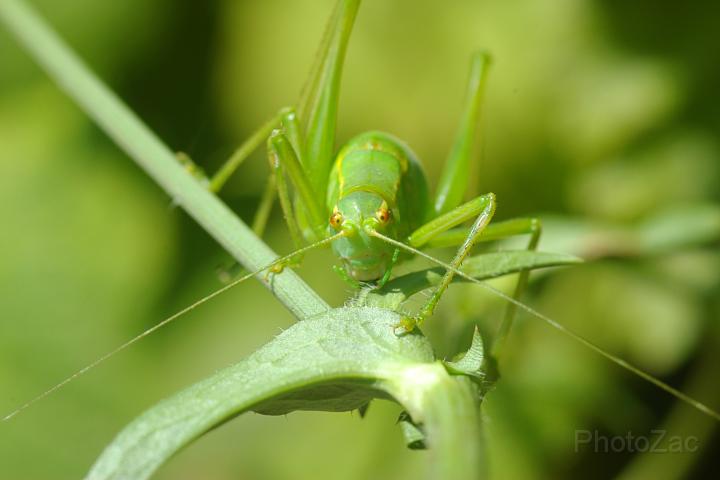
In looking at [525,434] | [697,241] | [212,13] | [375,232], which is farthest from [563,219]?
[212,13]

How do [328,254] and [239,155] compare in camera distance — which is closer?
[239,155]

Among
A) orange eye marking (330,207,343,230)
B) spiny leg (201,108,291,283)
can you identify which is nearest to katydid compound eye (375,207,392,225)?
orange eye marking (330,207,343,230)

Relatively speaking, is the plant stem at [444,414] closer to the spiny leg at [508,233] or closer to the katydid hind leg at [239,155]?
the spiny leg at [508,233]

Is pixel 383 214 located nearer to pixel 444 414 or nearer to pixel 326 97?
pixel 326 97

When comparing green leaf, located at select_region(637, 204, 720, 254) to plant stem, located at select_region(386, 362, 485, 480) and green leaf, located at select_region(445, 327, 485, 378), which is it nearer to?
green leaf, located at select_region(445, 327, 485, 378)

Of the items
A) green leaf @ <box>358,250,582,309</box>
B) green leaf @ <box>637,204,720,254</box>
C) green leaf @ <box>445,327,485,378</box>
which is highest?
green leaf @ <box>637,204,720,254</box>

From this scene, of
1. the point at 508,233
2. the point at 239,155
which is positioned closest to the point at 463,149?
the point at 508,233
